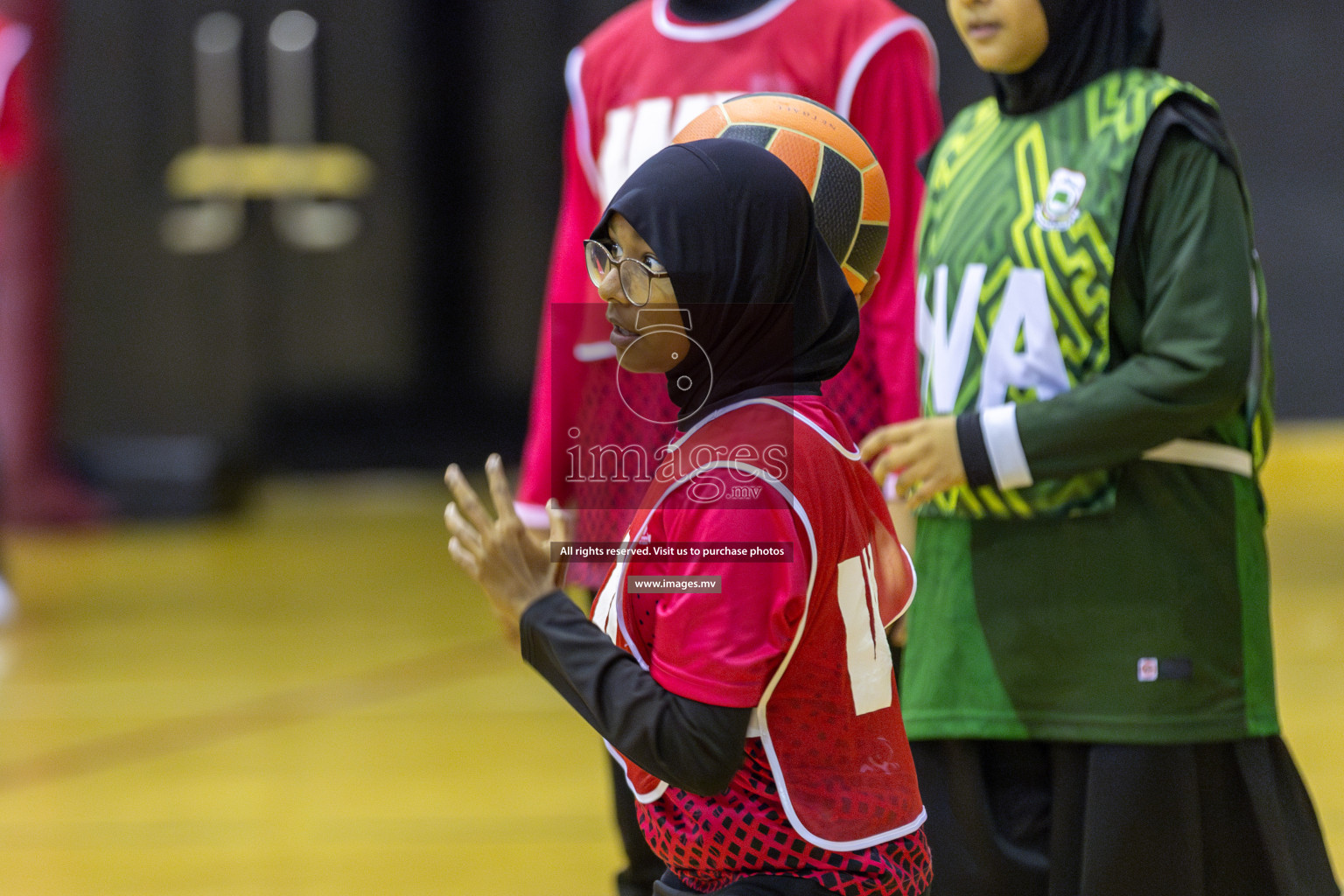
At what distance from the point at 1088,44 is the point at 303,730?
2603 mm

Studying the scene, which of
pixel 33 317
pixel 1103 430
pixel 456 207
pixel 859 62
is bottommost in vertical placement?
pixel 33 317

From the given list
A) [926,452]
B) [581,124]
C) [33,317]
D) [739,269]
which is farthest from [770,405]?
[33,317]

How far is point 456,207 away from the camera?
27.8ft

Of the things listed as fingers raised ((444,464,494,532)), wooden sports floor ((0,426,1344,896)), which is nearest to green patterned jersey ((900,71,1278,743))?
fingers raised ((444,464,494,532))

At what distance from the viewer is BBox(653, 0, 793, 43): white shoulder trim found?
6.64ft

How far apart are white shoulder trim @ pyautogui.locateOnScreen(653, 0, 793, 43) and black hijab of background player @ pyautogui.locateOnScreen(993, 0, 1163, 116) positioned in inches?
13.2

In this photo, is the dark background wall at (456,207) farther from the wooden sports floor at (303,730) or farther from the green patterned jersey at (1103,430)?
the green patterned jersey at (1103,430)

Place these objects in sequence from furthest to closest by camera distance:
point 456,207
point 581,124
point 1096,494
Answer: point 456,207 < point 581,124 < point 1096,494

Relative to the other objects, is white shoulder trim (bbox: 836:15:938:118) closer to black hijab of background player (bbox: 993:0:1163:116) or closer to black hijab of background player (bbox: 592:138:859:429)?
black hijab of background player (bbox: 993:0:1163:116)

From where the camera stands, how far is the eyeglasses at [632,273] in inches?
49.0

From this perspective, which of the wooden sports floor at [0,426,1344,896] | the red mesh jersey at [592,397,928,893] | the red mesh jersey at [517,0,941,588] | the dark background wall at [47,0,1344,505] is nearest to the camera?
the red mesh jersey at [592,397,928,893]

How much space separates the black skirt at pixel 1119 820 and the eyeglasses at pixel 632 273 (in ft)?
2.81

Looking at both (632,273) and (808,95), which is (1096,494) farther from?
(632,273)

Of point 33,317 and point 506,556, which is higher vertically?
point 506,556
